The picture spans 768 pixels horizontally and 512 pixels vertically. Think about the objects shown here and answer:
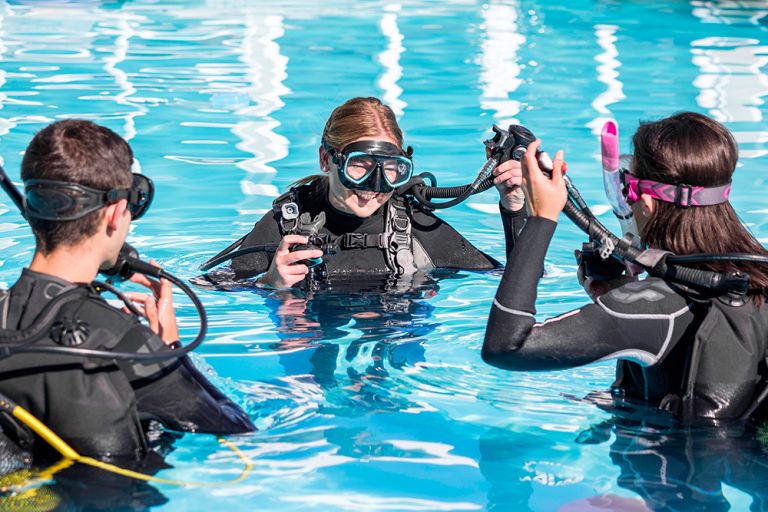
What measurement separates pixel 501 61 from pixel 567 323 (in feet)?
27.3

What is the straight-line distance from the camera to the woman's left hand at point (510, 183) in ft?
13.9

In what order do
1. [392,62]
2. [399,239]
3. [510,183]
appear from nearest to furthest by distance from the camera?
[510,183] → [399,239] → [392,62]

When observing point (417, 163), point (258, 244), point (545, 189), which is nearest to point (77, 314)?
point (545, 189)

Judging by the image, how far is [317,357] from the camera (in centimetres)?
410

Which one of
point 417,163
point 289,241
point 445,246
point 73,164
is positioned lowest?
point 417,163

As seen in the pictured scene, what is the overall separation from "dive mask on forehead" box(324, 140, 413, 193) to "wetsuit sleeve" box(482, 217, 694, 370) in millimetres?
1600

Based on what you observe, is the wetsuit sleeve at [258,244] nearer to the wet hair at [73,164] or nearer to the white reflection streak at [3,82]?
the wet hair at [73,164]

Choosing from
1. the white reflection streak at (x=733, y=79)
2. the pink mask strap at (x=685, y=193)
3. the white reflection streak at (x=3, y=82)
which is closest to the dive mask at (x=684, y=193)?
the pink mask strap at (x=685, y=193)

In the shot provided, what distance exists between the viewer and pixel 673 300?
9.61 feet

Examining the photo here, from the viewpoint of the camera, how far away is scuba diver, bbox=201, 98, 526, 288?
14.5ft

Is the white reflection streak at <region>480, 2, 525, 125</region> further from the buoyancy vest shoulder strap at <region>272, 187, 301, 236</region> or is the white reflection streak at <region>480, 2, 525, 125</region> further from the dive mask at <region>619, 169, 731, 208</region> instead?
the dive mask at <region>619, 169, 731, 208</region>

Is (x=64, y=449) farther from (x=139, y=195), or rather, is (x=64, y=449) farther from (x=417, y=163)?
(x=417, y=163)

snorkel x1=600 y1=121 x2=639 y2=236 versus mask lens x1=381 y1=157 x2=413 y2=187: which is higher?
snorkel x1=600 y1=121 x2=639 y2=236

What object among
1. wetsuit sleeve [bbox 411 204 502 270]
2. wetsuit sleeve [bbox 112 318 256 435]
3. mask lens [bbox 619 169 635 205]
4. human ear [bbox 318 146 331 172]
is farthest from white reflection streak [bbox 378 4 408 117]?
wetsuit sleeve [bbox 112 318 256 435]
